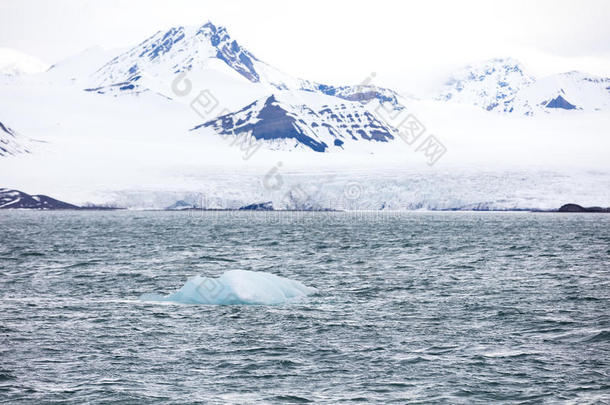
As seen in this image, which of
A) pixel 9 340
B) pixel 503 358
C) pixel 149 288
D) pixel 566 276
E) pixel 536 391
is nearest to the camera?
pixel 536 391

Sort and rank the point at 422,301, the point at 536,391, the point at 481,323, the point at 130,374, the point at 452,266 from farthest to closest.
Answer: the point at 452,266 → the point at 422,301 → the point at 481,323 → the point at 130,374 → the point at 536,391

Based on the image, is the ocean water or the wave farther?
the wave

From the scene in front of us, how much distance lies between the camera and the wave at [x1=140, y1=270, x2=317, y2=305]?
43303 millimetres

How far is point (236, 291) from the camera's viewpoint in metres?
43.5

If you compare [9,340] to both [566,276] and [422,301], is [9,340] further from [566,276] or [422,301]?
[566,276]

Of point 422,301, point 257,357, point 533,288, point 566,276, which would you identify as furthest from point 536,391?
point 566,276

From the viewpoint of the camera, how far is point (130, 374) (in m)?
28.0

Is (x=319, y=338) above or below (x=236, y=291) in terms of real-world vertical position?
below

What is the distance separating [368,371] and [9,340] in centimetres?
1481

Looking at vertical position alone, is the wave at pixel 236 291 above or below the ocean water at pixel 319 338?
above

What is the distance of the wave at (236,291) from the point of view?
142 ft

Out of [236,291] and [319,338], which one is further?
[236,291]

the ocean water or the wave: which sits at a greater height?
the wave

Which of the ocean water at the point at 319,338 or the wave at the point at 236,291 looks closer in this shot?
the ocean water at the point at 319,338
